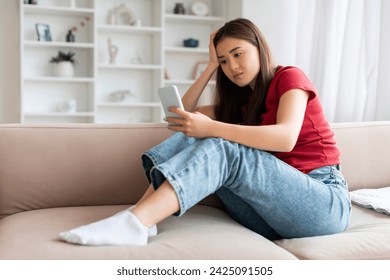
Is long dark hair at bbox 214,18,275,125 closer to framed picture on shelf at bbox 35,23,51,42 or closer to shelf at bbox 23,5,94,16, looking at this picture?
shelf at bbox 23,5,94,16

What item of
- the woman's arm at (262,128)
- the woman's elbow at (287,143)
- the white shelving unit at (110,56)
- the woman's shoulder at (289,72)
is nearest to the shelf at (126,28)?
the white shelving unit at (110,56)

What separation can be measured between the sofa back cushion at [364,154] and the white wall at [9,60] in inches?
131

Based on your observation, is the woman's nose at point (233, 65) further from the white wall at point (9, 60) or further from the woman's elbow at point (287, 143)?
the white wall at point (9, 60)

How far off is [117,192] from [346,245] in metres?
0.84

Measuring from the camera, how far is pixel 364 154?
2.19m

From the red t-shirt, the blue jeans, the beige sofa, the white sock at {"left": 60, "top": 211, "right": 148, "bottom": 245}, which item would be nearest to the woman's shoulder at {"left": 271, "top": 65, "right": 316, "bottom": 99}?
the red t-shirt

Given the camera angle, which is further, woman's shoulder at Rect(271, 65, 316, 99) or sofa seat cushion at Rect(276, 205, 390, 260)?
woman's shoulder at Rect(271, 65, 316, 99)

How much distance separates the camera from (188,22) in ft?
16.8

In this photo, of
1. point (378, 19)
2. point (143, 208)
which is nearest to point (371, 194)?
point (143, 208)

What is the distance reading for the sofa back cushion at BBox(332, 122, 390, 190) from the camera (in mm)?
2160

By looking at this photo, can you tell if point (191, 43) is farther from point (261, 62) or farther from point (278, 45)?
point (261, 62)

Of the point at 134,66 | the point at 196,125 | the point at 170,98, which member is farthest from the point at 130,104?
the point at 196,125

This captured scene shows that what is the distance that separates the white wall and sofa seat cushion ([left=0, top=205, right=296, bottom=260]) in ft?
10.3

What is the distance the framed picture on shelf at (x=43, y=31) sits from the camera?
4555 millimetres
